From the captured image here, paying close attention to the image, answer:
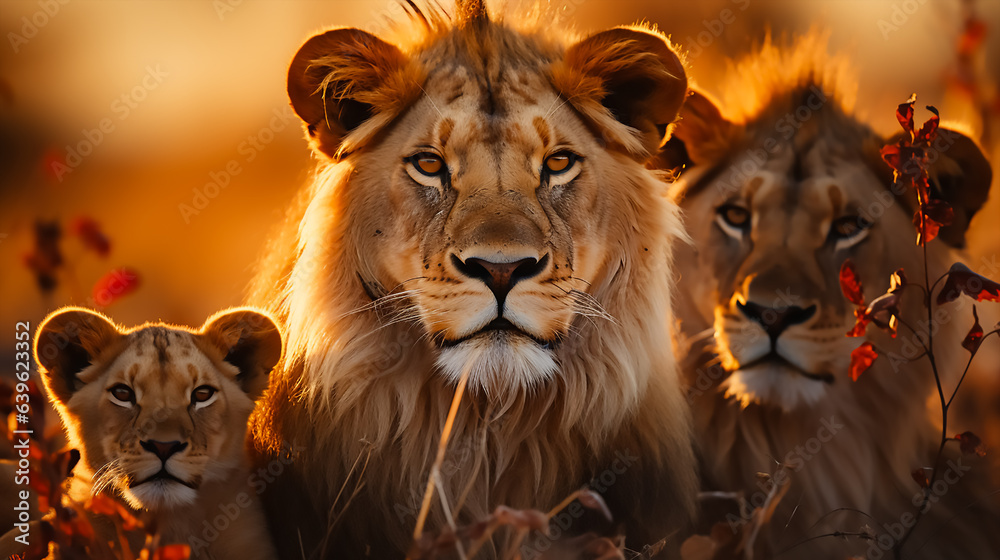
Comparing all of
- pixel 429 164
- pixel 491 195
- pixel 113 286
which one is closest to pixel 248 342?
pixel 429 164

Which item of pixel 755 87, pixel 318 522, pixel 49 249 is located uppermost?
pixel 755 87

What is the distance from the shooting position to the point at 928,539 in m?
3.87

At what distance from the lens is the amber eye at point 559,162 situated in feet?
10.9

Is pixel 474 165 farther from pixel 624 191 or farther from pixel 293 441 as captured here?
pixel 293 441

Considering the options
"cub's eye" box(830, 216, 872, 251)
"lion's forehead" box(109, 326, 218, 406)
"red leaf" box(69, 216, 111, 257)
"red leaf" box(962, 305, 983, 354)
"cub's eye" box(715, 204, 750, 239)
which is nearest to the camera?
"lion's forehead" box(109, 326, 218, 406)

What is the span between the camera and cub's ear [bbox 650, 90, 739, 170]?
4066 millimetres

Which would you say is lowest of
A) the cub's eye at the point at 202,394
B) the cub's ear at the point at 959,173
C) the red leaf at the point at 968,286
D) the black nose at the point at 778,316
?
the cub's eye at the point at 202,394

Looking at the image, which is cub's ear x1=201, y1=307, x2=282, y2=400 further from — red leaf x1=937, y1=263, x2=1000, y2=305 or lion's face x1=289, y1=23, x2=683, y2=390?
red leaf x1=937, y1=263, x2=1000, y2=305

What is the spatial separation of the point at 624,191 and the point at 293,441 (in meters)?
1.43

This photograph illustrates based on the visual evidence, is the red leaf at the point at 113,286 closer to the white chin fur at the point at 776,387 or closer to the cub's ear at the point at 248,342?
the cub's ear at the point at 248,342

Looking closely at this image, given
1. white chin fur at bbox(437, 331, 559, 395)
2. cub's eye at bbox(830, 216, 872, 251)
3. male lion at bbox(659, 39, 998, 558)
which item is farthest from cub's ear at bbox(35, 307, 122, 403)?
cub's eye at bbox(830, 216, 872, 251)

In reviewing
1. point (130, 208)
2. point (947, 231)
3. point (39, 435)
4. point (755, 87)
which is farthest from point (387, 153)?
point (130, 208)

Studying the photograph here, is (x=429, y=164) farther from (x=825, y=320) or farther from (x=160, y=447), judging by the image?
(x=825, y=320)

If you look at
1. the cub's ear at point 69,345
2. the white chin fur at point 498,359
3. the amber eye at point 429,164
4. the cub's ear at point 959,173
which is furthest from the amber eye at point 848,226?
the cub's ear at point 69,345
